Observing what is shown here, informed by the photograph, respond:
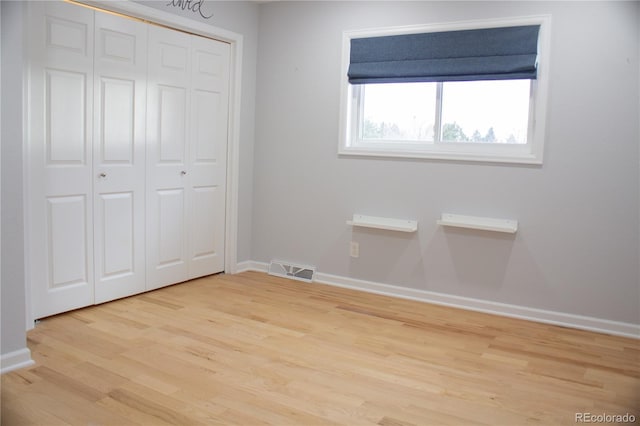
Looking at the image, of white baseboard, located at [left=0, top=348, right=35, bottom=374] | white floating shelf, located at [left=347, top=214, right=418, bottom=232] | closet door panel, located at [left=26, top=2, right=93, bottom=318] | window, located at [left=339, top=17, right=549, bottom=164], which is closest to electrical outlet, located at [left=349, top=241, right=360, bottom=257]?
white floating shelf, located at [left=347, top=214, right=418, bottom=232]

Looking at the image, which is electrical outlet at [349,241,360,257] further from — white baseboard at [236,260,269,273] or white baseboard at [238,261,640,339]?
white baseboard at [236,260,269,273]

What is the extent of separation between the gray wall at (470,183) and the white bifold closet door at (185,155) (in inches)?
16.7

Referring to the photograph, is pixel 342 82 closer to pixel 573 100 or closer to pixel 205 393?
pixel 573 100

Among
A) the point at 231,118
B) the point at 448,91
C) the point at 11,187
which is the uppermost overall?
the point at 448,91

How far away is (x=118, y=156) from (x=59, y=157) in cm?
44

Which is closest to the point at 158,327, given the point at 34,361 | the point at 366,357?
the point at 34,361

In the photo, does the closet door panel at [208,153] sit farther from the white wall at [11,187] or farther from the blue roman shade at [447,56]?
the white wall at [11,187]

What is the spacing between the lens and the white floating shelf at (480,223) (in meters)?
3.74

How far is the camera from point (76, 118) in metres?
3.42

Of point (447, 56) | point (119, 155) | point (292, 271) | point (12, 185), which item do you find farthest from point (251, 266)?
point (12, 185)

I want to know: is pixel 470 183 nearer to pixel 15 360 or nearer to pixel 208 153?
pixel 208 153

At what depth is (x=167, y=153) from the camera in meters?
4.11

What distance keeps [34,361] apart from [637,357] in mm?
3258

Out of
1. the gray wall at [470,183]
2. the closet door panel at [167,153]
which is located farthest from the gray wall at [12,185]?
the gray wall at [470,183]
